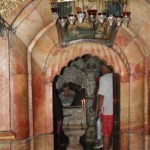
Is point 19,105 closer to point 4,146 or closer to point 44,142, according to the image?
point 4,146

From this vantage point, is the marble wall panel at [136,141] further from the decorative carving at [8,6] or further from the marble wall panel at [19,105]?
the decorative carving at [8,6]

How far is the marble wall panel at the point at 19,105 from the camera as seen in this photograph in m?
5.80

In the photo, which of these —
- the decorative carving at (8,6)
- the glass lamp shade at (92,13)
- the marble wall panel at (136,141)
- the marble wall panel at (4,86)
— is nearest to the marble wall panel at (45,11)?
the decorative carving at (8,6)

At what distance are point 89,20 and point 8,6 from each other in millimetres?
1522

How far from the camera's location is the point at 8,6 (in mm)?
5523

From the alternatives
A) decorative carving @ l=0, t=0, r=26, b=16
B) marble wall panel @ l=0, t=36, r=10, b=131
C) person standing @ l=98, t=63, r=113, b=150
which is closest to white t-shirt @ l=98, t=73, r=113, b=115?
person standing @ l=98, t=63, r=113, b=150

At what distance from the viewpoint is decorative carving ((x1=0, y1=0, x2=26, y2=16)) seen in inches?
216

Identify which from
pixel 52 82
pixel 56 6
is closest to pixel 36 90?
pixel 52 82

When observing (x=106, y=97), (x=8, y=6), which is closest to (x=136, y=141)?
(x=106, y=97)

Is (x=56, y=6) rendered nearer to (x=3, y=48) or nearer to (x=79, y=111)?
(x=3, y=48)

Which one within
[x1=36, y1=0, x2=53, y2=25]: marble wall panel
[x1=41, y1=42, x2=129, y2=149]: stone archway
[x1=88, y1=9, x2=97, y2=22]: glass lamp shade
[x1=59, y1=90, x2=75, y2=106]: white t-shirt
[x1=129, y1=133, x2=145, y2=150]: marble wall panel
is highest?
[x1=36, y1=0, x2=53, y2=25]: marble wall panel

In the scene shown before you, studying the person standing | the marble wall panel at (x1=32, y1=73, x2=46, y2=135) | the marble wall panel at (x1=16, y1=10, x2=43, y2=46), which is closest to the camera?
the marble wall panel at (x1=16, y1=10, x2=43, y2=46)

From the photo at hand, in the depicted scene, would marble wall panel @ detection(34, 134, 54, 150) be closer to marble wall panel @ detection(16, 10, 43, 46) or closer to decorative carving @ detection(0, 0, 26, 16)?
marble wall panel @ detection(16, 10, 43, 46)

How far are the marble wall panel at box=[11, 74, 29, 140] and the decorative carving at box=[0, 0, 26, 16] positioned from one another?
1200mm
